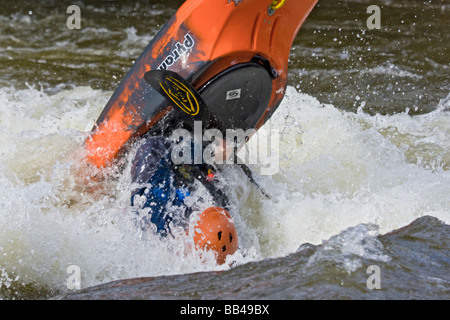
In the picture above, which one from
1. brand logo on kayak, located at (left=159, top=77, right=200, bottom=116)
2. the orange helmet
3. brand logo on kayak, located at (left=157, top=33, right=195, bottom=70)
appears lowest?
the orange helmet

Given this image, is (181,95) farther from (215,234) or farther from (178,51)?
(215,234)

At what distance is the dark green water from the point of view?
211cm

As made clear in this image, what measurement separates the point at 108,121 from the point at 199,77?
452 mm

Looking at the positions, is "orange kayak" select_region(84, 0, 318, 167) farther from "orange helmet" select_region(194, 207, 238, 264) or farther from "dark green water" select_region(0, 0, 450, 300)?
"orange helmet" select_region(194, 207, 238, 264)

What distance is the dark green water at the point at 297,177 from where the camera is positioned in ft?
6.91

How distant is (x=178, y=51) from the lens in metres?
2.50

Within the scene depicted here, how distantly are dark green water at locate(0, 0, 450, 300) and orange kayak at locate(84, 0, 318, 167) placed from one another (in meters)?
0.26

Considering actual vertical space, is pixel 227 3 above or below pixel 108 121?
above

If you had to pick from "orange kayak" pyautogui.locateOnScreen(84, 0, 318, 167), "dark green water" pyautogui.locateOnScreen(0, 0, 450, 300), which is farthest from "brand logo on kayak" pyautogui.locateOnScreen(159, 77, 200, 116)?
"dark green water" pyautogui.locateOnScreen(0, 0, 450, 300)

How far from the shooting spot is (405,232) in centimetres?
241

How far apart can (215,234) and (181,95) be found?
0.56 meters

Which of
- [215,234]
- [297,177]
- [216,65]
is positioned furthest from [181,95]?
[297,177]
